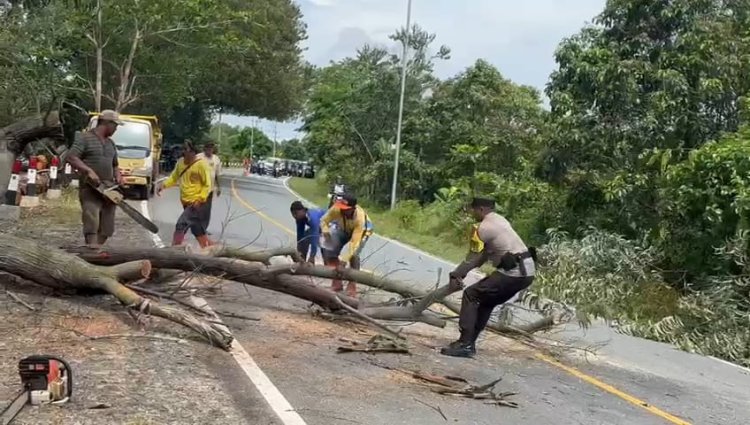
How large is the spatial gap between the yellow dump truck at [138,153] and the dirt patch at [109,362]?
14213 millimetres

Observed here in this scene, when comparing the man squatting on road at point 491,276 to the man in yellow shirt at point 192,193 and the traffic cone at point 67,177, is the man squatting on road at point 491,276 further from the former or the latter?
the traffic cone at point 67,177

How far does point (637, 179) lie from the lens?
49.2 feet

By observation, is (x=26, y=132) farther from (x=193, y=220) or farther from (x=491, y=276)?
(x=491, y=276)

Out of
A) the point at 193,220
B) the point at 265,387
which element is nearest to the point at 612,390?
the point at 265,387

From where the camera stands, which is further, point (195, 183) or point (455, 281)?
point (195, 183)

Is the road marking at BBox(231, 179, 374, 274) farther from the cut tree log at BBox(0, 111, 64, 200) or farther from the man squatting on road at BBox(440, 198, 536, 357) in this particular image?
the man squatting on road at BBox(440, 198, 536, 357)

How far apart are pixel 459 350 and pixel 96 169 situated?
4218mm

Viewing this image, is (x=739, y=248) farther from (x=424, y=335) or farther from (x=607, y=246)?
(x=424, y=335)

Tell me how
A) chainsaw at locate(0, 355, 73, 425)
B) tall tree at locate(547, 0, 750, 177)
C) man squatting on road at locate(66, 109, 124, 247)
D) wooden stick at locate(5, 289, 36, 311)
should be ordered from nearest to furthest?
chainsaw at locate(0, 355, 73, 425)
wooden stick at locate(5, 289, 36, 311)
man squatting on road at locate(66, 109, 124, 247)
tall tree at locate(547, 0, 750, 177)

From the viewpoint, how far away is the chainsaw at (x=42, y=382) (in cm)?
490

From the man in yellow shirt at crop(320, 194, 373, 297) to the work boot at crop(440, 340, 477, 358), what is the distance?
A: 229 cm

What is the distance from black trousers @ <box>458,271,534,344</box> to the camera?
303 inches

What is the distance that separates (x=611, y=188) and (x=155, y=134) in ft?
47.1

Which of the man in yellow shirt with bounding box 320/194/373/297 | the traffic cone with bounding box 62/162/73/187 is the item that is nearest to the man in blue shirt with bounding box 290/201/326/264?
the man in yellow shirt with bounding box 320/194/373/297
